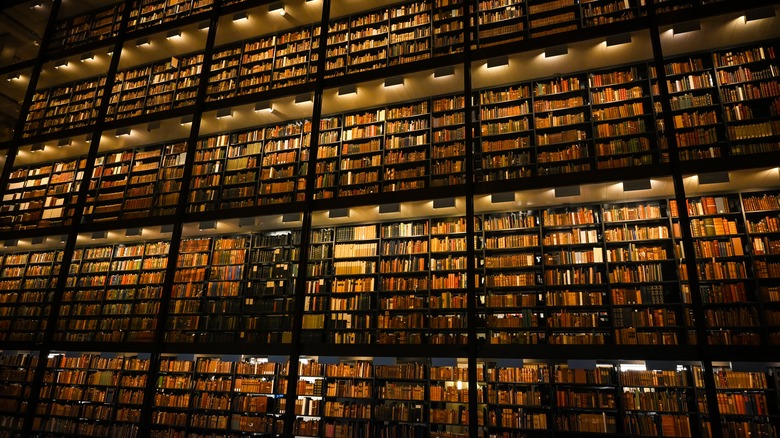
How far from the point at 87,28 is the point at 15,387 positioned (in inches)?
217

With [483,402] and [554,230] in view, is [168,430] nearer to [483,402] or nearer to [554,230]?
[483,402]

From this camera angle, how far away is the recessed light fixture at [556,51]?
15.9 ft

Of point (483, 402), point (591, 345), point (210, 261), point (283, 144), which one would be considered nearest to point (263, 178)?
point (283, 144)

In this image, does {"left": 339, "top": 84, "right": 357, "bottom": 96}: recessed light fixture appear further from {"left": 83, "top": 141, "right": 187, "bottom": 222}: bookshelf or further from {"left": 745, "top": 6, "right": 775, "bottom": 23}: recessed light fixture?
{"left": 745, "top": 6, "right": 775, "bottom": 23}: recessed light fixture

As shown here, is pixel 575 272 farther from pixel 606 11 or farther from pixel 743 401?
pixel 606 11

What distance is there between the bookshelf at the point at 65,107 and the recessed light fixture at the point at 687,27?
24.7 feet

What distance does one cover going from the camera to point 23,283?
7.26 metres

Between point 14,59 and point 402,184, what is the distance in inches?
289

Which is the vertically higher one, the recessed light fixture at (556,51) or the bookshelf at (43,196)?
the recessed light fixture at (556,51)

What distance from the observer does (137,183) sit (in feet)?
22.3

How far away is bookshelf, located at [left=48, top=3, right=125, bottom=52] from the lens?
763 centimetres

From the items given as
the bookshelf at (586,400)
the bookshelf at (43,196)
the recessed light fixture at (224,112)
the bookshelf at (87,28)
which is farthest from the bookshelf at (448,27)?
the bookshelf at (43,196)

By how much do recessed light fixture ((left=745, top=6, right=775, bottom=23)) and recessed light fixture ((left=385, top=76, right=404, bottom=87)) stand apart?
321 centimetres

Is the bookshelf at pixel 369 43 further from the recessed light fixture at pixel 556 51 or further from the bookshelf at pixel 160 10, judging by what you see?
the bookshelf at pixel 160 10
